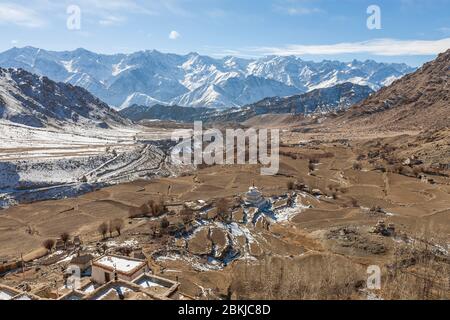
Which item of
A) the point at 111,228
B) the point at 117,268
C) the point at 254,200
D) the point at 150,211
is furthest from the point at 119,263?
the point at 254,200

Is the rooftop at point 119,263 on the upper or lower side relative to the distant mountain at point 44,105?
lower

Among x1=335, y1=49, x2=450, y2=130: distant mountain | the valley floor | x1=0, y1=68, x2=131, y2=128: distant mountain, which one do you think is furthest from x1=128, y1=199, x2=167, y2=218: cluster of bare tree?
x1=335, y1=49, x2=450, y2=130: distant mountain

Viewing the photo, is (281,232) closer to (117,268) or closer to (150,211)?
(150,211)

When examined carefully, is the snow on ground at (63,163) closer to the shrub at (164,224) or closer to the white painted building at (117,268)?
the shrub at (164,224)

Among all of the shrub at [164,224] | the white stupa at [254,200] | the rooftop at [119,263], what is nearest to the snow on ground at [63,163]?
the white stupa at [254,200]

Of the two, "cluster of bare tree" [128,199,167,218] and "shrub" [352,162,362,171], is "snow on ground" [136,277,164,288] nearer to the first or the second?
"cluster of bare tree" [128,199,167,218]

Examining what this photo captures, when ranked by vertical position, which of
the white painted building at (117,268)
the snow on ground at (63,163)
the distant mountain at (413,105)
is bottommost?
the snow on ground at (63,163)
